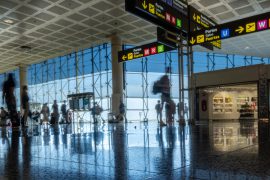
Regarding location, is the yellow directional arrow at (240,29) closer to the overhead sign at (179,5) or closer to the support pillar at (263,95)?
the overhead sign at (179,5)

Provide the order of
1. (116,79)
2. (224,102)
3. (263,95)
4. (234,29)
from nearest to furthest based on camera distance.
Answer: (234,29)
(263,95)
(116,79)
(224,102)

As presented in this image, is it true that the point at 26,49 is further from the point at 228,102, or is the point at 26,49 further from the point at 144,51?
the point at 228,102

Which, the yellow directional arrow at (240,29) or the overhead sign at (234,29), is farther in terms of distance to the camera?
the yellow directional arrow at (240,29)

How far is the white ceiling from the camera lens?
1388 cm

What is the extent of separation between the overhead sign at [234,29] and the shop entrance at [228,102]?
882 centimetres

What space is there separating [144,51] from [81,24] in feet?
19.2

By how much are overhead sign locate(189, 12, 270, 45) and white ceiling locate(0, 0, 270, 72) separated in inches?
165

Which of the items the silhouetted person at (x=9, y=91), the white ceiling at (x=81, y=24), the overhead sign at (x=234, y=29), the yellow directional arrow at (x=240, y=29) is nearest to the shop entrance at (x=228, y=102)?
the white ceiling at (x=81, y=24)

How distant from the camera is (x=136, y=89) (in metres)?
22.4

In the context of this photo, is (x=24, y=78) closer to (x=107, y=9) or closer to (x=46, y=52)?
(x=46, y=52)

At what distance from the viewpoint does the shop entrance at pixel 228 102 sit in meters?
19.2

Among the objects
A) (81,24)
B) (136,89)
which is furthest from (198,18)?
(136,89)

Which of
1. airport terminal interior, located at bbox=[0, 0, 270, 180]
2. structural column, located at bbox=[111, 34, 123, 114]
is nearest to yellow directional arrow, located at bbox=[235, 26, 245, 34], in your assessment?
airport terminal interior, located at bbox=[0, 0, 270, 180]

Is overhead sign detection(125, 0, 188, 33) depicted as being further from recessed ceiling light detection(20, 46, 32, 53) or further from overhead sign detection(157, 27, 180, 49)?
recessed ceiling light detection(20, 46, 32, 53)
